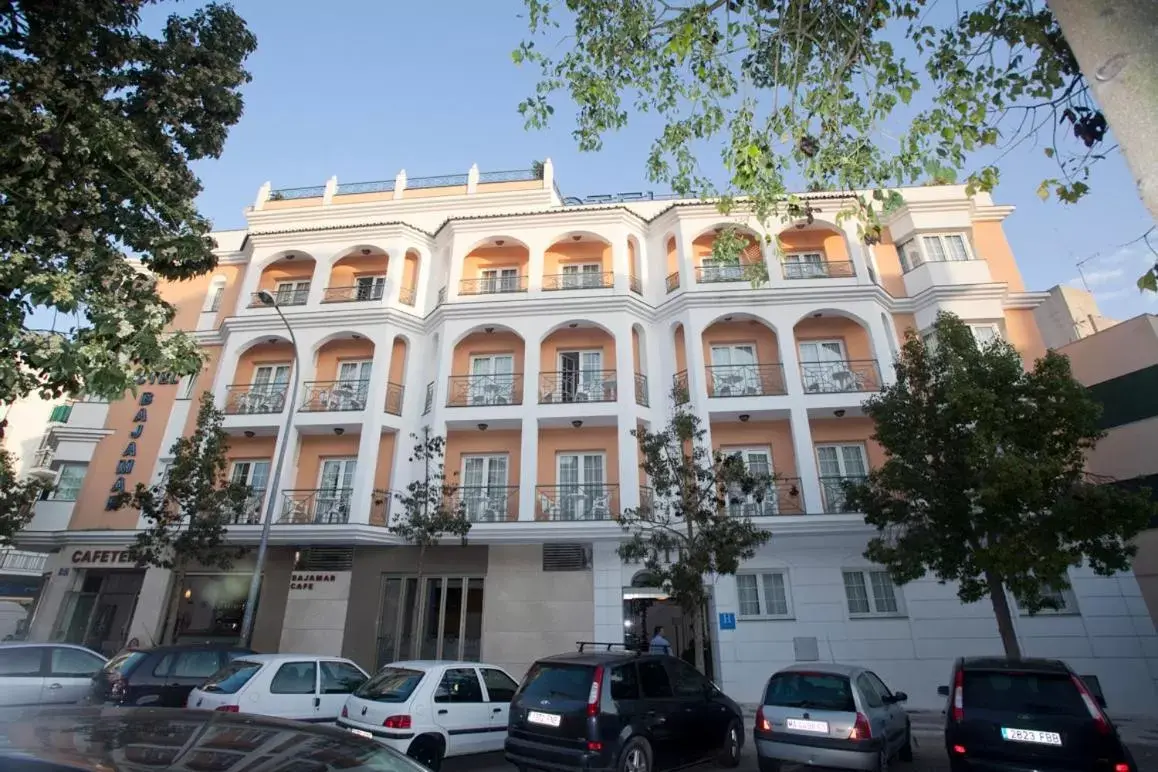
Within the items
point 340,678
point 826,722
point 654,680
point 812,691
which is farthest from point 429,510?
point 826,722

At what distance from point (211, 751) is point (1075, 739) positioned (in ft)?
28.6

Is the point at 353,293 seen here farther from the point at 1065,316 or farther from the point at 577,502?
the point at 1065,316

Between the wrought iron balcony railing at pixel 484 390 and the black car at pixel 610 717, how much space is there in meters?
11.0

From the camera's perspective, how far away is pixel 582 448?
60.1 ft

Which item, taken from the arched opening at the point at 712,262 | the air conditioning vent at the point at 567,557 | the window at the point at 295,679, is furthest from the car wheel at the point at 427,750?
the arched opening at the point at 712,262

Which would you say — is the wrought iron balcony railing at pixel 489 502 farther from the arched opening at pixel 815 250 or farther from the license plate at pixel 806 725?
the arched opening at pixel 815 250

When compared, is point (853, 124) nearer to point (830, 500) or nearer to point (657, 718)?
point (657, 718)

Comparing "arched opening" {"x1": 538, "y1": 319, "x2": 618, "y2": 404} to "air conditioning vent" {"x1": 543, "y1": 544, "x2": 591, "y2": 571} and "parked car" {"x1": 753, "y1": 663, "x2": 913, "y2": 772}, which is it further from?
"parked car" {"x1": 753, "y1": 663, "x2": 913, "y2": 772}

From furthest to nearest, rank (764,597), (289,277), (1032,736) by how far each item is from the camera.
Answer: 1. (289,277)
2. (764,597)
3. (1032,736)

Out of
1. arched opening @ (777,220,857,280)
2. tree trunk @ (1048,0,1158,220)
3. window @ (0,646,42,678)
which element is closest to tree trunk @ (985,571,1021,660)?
arched opening @ (777,220,857,280)

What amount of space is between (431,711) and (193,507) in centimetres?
1118

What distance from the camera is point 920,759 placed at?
9.59 metres

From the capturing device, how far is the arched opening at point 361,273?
21.1 m

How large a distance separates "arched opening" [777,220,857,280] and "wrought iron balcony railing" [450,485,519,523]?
11.5 metres
